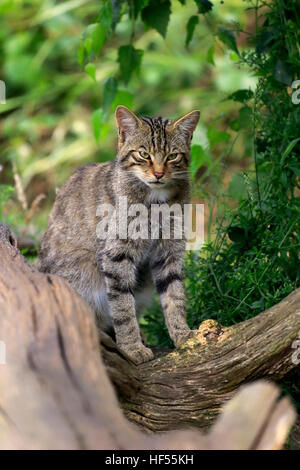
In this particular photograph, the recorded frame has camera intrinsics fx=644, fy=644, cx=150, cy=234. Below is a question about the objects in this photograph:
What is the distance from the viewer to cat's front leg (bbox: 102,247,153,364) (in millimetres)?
2955

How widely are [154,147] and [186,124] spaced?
20cm

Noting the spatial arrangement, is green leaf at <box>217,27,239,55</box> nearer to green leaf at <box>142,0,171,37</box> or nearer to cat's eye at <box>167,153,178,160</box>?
green leaf at <box>142,0,171,37</box>

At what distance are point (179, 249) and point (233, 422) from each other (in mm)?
1596

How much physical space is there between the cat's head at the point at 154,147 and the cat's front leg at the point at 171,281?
33 centimetres

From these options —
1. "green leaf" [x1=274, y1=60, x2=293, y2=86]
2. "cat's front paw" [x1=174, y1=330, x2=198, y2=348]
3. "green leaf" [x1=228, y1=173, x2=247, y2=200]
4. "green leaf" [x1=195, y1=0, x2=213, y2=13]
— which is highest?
"green leaf" [x1=195, y1=0, x2=213, y2=13]

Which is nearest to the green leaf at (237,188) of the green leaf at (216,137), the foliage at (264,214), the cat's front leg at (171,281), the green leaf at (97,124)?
the foliage at (264,214)

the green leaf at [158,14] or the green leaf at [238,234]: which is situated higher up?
the green leaf at [158,14]

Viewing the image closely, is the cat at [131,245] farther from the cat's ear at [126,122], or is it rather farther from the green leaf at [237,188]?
the green leaf at [237,188]

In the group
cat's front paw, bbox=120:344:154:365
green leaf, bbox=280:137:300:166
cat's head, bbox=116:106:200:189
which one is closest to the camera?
cat's front paw, bbox=120:344:154:365

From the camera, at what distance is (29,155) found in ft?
23.3

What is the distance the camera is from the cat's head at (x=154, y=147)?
3037 mm

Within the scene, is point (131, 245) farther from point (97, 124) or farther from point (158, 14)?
point (158, 14)

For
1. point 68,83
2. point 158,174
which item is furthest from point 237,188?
point 68,83

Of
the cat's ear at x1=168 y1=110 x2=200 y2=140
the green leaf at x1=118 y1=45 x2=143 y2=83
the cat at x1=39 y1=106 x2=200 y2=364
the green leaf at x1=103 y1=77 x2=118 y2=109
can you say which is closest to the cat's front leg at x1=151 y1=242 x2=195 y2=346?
the cat at x1=39 y1=106 x2=200 y2=364
